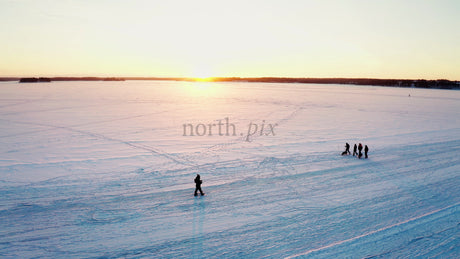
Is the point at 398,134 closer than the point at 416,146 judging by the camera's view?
No

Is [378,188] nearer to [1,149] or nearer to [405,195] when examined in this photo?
[405,195]

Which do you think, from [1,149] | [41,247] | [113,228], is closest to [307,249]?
[113,228]

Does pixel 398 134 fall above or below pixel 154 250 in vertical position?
above

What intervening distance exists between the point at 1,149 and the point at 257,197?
1346cm

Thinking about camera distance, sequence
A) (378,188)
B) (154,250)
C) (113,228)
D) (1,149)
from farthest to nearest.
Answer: (1,149)
(378,188)
(113,228)
(154,250)

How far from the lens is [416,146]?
1546 centimetres

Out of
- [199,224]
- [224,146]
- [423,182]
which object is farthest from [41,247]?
[423,182]

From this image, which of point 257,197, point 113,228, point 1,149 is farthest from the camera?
point 1,149

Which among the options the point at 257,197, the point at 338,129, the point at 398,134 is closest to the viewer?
the point at 257,197

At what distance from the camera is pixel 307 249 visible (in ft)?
20.3

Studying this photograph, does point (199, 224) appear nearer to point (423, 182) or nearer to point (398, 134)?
point (423, 182)

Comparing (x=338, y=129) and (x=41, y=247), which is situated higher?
(x=338, y=129)

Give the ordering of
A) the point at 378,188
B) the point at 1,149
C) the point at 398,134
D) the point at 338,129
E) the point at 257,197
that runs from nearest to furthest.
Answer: the point at 257,197 → the point at 378,188 → the point at 1,149 → the point at 398,134 → the point at 338,129

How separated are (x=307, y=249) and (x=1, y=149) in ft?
50.7
